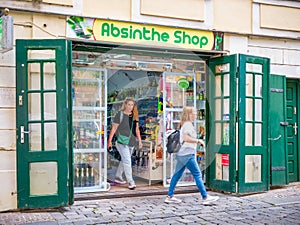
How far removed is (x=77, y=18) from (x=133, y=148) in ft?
10.5

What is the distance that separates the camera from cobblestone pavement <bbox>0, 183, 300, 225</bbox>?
634cm

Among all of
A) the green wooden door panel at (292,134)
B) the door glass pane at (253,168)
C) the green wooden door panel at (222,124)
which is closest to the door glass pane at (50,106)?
the green wooden door panel at (222,124)

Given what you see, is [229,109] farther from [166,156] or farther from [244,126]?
[166,156]

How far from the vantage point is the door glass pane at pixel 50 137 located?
6.98 m

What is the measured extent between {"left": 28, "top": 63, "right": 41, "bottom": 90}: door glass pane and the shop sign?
2.53ft

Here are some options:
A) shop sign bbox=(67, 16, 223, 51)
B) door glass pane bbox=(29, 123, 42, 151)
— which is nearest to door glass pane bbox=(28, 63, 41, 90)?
door glass pane bbox=(29, 123, 42, 151)

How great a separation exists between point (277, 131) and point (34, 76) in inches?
192

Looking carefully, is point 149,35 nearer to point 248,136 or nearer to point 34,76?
point 34,76

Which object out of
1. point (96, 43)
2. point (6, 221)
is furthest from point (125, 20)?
point (6, 221)

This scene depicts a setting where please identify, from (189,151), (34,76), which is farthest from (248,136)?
(34,76)

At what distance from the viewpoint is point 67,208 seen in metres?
7.04

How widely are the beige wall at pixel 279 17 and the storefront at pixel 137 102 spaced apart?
Result: 3.53 feet

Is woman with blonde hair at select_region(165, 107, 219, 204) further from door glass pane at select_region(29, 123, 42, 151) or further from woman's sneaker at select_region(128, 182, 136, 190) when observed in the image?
door glass pane at select_region(29, 123, 42, 151)

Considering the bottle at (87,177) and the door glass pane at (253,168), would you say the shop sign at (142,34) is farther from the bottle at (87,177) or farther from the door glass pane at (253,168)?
the bottle at (87,177)
